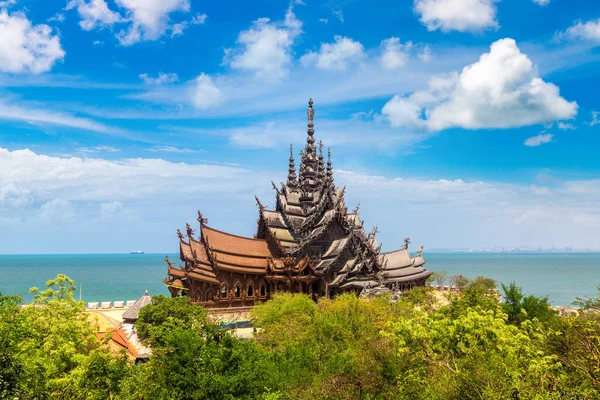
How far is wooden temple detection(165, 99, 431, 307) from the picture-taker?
4153 cm

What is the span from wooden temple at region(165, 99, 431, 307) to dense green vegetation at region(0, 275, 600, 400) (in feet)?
59.0

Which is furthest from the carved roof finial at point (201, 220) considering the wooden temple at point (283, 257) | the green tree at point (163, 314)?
the green tree at point (163, 314)

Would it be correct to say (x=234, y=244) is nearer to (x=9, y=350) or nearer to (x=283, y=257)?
(x=283, y=257)

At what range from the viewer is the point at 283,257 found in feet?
148

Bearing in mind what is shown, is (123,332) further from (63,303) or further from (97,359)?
(97,359)

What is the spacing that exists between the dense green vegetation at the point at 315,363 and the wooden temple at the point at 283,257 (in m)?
18.0

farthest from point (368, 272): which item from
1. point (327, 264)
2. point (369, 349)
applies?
point (369, 349)

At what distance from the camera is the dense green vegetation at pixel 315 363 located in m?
14.4

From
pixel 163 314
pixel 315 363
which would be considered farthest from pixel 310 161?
pixel 315 363

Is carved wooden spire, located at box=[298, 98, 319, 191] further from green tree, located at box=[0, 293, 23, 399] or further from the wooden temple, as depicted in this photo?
green tree, located at box=[0, 293, 23, 399]

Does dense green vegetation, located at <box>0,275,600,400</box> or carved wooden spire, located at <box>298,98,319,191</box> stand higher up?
carved wooden spire, located at <box>298,98,319,191</box>

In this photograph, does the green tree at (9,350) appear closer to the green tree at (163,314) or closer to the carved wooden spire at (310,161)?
the green tree at (163,314)

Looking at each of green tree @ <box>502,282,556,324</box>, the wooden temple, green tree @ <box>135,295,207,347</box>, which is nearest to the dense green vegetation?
green tree @ <box>135,295,207,347</box>

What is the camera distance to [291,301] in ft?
109
